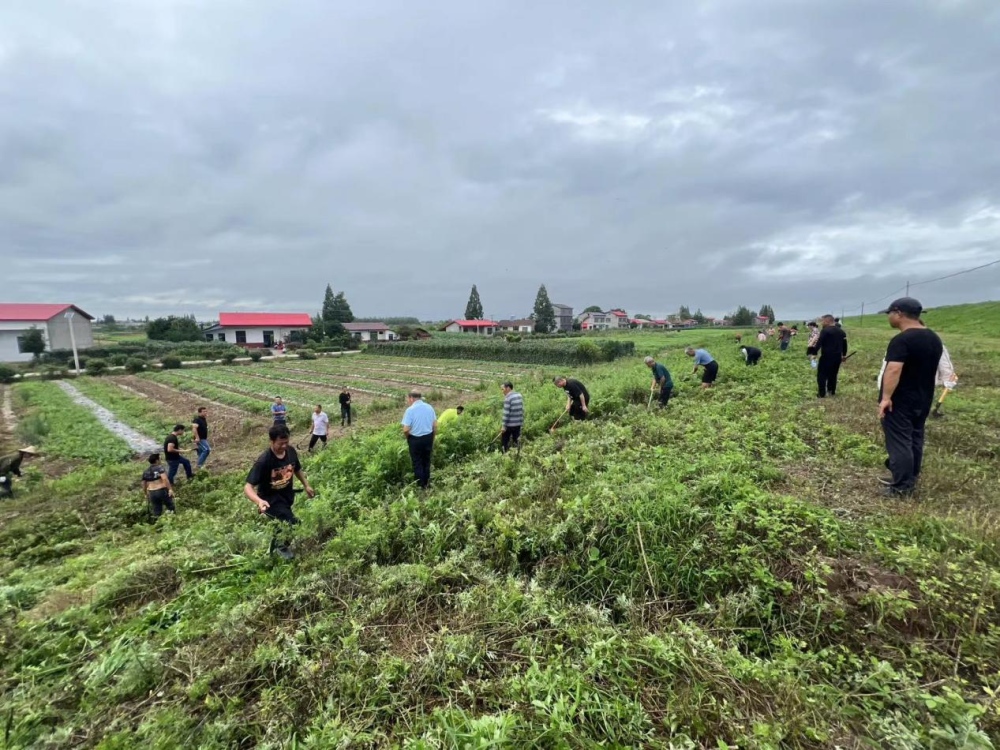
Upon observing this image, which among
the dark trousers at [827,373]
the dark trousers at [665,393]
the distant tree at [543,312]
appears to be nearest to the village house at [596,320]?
the distant tree at [543,312]

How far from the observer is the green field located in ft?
7.49

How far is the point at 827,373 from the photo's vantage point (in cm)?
854

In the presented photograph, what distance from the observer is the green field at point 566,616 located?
2.28 m

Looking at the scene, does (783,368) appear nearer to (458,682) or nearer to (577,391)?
(577,391)

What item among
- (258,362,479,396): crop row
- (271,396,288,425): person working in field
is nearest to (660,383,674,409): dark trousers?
(271,396,288,425): person working in field

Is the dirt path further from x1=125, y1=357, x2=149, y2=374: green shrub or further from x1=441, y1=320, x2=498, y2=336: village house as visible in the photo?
x1=441, y1=320, x2=498, y2=336: village house

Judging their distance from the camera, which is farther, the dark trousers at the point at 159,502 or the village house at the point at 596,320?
the village house at the point at 596,320

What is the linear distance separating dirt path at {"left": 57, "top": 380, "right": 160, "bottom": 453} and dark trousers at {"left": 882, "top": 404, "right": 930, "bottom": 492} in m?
16.5

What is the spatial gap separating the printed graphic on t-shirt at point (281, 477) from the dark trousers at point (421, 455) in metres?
2.22

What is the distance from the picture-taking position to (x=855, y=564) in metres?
3.04

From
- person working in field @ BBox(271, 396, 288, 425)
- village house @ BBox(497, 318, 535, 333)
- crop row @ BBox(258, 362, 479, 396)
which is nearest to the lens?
person working in field @ BBox(271, 396, 288, 425)

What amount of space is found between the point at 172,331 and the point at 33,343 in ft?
51.8

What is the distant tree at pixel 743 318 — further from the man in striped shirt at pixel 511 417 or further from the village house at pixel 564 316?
the man in striped shirt at pixel 511 417

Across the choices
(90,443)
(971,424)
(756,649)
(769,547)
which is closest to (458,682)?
(756,649)
